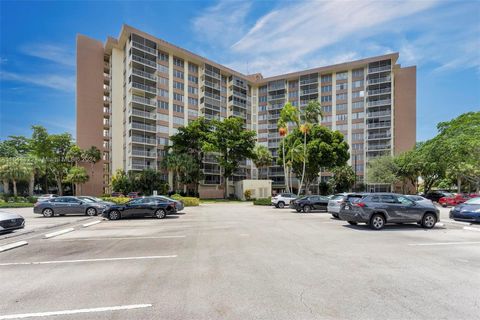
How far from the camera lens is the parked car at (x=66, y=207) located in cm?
2155

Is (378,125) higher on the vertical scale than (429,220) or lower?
higher

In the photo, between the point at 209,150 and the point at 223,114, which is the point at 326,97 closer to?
the point at 223,114

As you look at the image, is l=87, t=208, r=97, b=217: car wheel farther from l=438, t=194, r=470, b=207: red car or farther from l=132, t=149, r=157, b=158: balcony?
l=438, t=194, r=470, b=207: red car

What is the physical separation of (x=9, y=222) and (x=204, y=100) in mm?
54352

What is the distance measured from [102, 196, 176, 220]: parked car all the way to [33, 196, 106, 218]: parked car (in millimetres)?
3346

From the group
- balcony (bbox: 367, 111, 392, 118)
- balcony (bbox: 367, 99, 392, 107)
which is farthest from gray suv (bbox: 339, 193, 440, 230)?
balcony (bbox: 367, 99, 392, 107)

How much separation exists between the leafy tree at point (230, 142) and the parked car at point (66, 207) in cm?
3338

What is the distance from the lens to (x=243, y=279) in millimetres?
6074

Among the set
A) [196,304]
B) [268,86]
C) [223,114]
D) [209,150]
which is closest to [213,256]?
[196,304]

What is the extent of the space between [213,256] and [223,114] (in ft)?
210

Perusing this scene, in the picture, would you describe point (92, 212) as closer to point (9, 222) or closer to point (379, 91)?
point (9, 222)

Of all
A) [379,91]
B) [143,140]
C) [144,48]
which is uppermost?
[144,48]

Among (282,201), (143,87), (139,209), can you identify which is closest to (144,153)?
(143,87)

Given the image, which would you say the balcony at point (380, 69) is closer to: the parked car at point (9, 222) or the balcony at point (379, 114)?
the balcony at point (379, 114)
